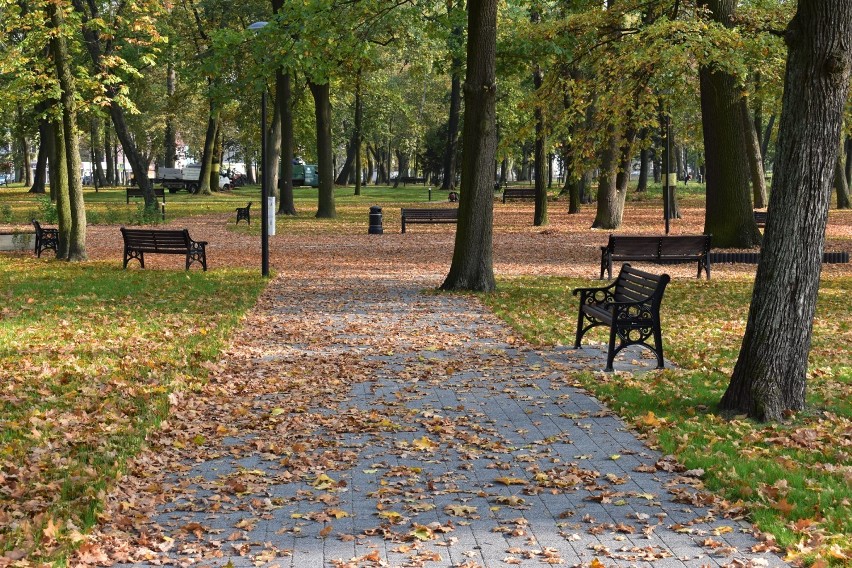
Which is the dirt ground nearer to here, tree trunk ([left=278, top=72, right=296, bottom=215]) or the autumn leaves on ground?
the autumn leaves on ground

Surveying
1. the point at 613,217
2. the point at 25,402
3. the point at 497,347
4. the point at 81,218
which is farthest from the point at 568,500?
the point at 613,217

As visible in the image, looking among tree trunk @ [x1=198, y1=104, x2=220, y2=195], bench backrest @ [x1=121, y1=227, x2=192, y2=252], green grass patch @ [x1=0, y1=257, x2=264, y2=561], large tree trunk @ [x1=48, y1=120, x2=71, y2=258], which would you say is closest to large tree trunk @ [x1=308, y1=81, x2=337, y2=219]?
large tree trunk @ [x1=48, y1=120, x2=71, y2=258]

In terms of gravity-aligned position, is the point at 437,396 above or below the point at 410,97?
below

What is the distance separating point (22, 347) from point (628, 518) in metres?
7.73

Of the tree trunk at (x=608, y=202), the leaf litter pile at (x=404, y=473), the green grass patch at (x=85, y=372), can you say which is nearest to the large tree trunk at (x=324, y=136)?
the tree trunk at (x=608, y=202)

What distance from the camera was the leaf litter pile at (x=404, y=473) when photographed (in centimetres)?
529

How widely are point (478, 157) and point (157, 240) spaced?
699 cm

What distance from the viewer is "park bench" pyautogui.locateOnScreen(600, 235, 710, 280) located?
58.9ft

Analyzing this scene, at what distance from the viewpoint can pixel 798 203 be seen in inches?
303

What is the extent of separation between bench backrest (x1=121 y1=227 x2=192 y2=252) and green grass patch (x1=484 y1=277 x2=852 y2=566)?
25.4 feet

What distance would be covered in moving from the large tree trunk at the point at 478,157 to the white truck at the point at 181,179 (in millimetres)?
49773

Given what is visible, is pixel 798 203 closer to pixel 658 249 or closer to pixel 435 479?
pixel 435 479

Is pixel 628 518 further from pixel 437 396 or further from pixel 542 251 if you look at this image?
pixel 542 251

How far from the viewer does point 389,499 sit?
614cm
